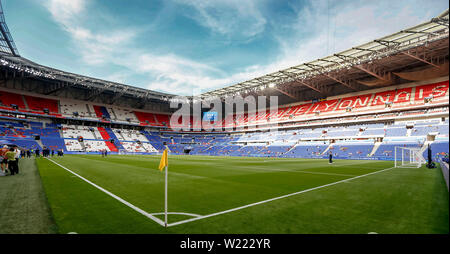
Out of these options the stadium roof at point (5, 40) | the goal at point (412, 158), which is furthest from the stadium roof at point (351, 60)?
the stadium roof at point (5, 40)

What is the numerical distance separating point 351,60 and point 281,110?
28.3m

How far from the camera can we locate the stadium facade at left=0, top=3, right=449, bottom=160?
3247cm

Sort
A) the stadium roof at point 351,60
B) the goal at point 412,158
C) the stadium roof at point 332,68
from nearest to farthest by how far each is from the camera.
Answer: the goal at point 412,158 → the stadium roof at point 351,60 → the stadium roof at point 332,68

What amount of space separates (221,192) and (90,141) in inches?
2232

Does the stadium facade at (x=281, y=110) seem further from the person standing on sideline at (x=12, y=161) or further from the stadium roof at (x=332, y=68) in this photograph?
the person standing on sideline at (x=12, y=161)

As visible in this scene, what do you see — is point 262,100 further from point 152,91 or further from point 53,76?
point 53,76

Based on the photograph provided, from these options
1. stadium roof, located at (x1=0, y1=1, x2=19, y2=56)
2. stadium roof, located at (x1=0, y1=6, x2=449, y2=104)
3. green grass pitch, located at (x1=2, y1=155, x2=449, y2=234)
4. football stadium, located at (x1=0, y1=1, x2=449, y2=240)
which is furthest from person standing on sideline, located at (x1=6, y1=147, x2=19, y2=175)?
stadium roof, located at (x1=0, y1=6, x2=449, y2=104)

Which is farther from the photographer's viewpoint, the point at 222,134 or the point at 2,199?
the point at 222,134

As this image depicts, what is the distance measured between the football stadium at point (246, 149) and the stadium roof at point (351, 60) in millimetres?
311

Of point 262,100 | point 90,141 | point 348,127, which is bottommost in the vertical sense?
point 90,141

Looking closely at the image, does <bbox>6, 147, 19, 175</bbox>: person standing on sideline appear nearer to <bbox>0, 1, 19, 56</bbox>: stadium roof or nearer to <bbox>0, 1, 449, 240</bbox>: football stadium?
<bbox>0, 1, 449, 240</bbox>: football stadium

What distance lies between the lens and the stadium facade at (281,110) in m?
32.5

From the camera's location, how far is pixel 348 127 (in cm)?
4597
